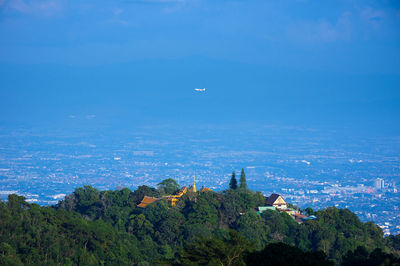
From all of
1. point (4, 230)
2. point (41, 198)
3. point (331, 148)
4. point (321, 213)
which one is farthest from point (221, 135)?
point (4, 230)

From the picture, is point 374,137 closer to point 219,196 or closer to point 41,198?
point 41,198

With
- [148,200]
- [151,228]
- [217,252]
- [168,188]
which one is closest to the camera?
[217,252]

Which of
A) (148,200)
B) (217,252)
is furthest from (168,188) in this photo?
(217,252)

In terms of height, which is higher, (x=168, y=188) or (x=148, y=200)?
(x=168, y=188)

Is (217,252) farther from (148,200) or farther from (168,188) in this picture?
(168,188)

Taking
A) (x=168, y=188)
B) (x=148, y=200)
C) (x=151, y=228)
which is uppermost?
(x=168, y=188)

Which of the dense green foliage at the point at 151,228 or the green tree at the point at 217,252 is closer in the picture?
the green tree at the point at 217,252

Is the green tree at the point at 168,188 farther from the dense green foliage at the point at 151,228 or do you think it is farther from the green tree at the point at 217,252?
the green tree at the point at 217,252

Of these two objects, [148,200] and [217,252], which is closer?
[217,252]

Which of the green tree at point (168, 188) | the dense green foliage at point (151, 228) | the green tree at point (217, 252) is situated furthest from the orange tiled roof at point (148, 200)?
the green tree at point (217, 252)
